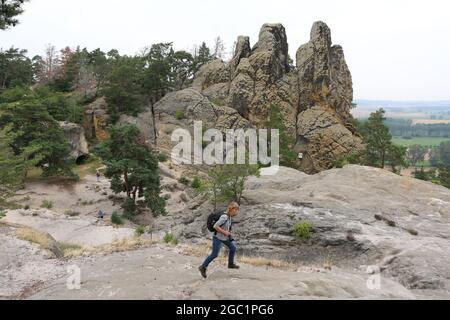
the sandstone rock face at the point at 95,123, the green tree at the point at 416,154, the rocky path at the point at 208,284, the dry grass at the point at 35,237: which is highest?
the sandstone rock face at the point at 95,123

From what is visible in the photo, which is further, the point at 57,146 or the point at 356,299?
the point at 57,146

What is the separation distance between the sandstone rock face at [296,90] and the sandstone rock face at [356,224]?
106 ft

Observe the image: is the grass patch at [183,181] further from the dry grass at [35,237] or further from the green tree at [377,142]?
the dry grass at [35,237]

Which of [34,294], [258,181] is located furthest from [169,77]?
[34,294]

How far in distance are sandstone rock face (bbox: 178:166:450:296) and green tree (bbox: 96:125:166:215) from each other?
1177 cm

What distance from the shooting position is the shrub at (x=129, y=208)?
36875 mm

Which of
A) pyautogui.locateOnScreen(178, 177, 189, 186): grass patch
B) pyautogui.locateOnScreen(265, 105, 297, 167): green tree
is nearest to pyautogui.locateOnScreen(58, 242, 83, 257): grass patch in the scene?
pyautogui.locateOnScreen(178, 177, 189, 186): grass patch

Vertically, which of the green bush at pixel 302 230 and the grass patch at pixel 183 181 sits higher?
the green bush at pixel 302 230

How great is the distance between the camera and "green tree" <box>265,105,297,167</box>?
53.2m

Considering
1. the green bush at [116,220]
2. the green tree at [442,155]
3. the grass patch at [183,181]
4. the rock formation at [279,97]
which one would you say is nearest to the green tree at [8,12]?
the green bush at [116,220]

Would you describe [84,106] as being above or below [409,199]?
above
